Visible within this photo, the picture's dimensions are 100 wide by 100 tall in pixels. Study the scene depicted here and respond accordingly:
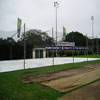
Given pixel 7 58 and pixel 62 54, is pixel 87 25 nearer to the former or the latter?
pixel 62 54

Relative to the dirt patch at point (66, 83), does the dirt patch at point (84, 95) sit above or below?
above

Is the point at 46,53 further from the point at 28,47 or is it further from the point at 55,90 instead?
the point at 55,90

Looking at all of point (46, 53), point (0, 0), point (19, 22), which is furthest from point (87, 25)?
point (0, 0)

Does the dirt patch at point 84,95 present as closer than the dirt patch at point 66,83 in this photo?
Yes

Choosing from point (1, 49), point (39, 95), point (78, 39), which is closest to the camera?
point (39, 95)

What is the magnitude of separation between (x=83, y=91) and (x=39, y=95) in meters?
1.33

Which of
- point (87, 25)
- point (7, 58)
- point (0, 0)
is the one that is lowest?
point (7, 58)

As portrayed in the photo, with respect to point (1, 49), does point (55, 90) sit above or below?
below

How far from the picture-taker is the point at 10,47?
51.5ft

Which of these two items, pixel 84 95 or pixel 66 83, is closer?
pixel 84 95

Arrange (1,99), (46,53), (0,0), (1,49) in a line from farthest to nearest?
1. (46,53)
2. (1,49)
3. (0,0)
4. (1,99)

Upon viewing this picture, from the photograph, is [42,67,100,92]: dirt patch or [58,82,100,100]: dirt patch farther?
[42,67,100,92]: dirt patch

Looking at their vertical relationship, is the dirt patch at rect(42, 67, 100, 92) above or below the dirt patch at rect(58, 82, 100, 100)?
below

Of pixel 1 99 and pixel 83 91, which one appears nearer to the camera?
pixel 1 99
